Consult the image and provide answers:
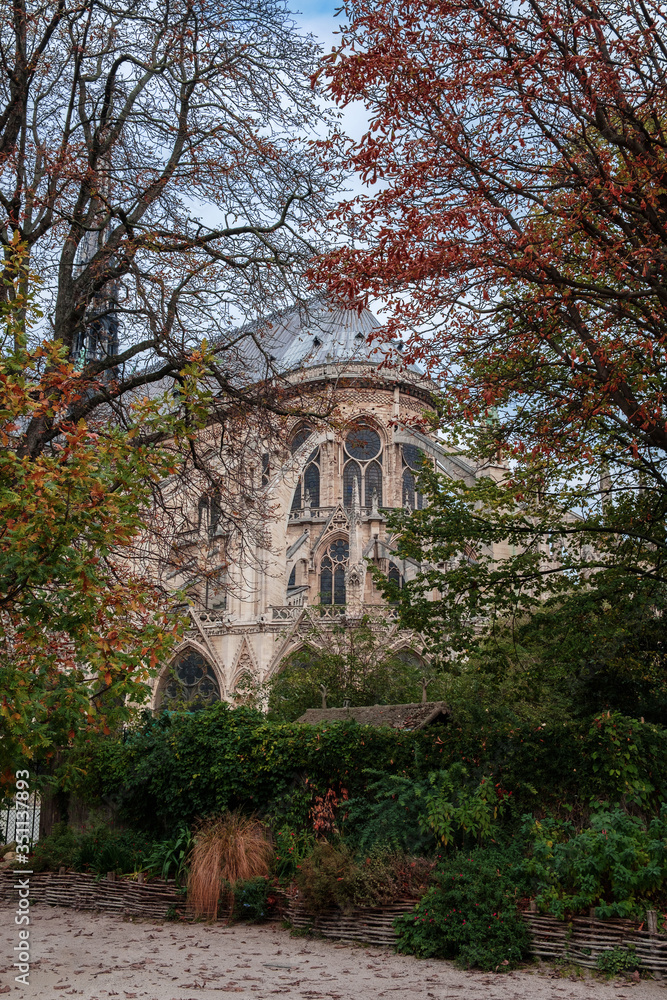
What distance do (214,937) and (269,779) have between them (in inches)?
83.7

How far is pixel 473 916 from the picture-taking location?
7.61 m

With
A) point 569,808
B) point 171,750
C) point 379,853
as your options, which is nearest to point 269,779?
point 171,750

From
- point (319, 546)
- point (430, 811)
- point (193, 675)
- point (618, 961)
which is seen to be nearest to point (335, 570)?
point (319, 546)

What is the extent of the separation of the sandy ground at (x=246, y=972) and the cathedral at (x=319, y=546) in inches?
575

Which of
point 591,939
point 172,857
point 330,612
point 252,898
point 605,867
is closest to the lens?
point 591,939

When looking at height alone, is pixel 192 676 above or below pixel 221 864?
above

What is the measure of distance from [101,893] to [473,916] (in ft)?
16.2

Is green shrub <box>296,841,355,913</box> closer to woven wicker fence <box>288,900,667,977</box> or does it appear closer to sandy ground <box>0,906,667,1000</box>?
woven wicker fence <box>288,900,667,977</box>

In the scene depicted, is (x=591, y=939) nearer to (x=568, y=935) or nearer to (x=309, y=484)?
(x=568, y=935)

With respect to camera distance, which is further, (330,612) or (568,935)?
(330,612)

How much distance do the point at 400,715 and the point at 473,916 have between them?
353 centimetres

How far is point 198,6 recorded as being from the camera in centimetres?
1057

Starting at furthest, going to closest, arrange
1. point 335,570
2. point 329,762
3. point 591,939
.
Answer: point 335,570 < point 329,762 < point 591,939

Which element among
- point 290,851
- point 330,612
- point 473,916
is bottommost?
point 473,916
